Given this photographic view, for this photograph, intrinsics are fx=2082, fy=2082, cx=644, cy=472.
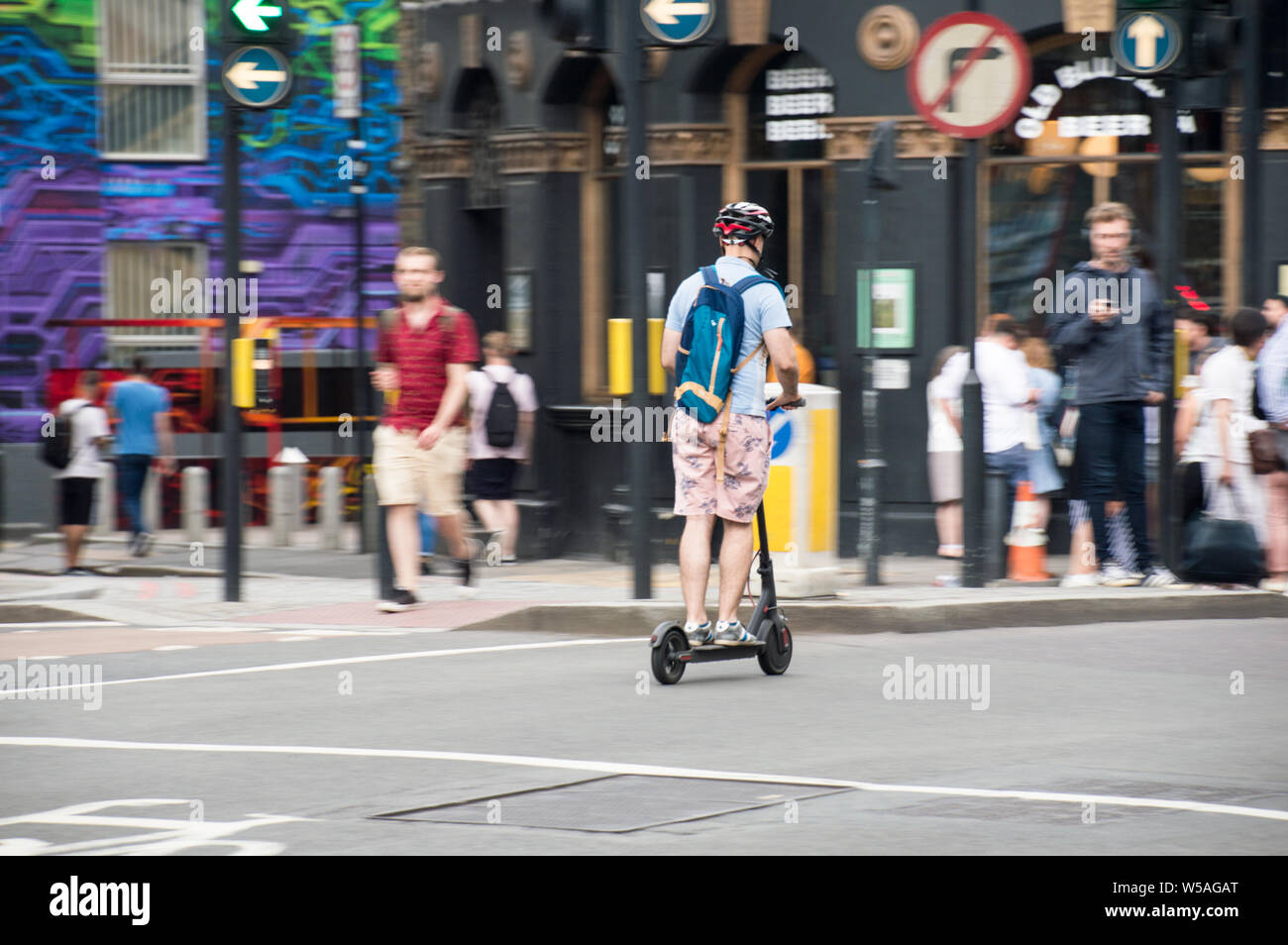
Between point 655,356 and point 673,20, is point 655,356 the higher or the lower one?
the lower one

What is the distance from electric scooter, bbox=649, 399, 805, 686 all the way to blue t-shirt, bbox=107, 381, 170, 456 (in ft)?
35.0

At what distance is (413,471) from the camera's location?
12383 millimetres

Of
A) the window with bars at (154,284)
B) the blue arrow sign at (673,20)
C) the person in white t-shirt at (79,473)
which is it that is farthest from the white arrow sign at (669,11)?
the window with bars at (154,284)

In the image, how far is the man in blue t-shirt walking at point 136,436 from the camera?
62.2 ft

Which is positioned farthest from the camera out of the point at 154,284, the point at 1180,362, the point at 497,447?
the point at 154,284

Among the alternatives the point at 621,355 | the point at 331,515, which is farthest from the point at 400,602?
the point at 331,515

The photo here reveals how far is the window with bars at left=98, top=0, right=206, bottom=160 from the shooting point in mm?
25094

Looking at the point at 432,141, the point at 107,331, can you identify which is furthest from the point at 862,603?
the point at 107,331

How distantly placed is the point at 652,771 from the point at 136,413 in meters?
13.0

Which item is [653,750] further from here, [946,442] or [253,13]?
[946,442]

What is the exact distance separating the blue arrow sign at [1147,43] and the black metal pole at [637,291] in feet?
10.1

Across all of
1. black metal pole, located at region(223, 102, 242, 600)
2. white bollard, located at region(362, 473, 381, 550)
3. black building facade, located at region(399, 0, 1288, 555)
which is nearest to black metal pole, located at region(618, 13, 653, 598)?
black metal pole, located at region(223, 102, 242, 600)
